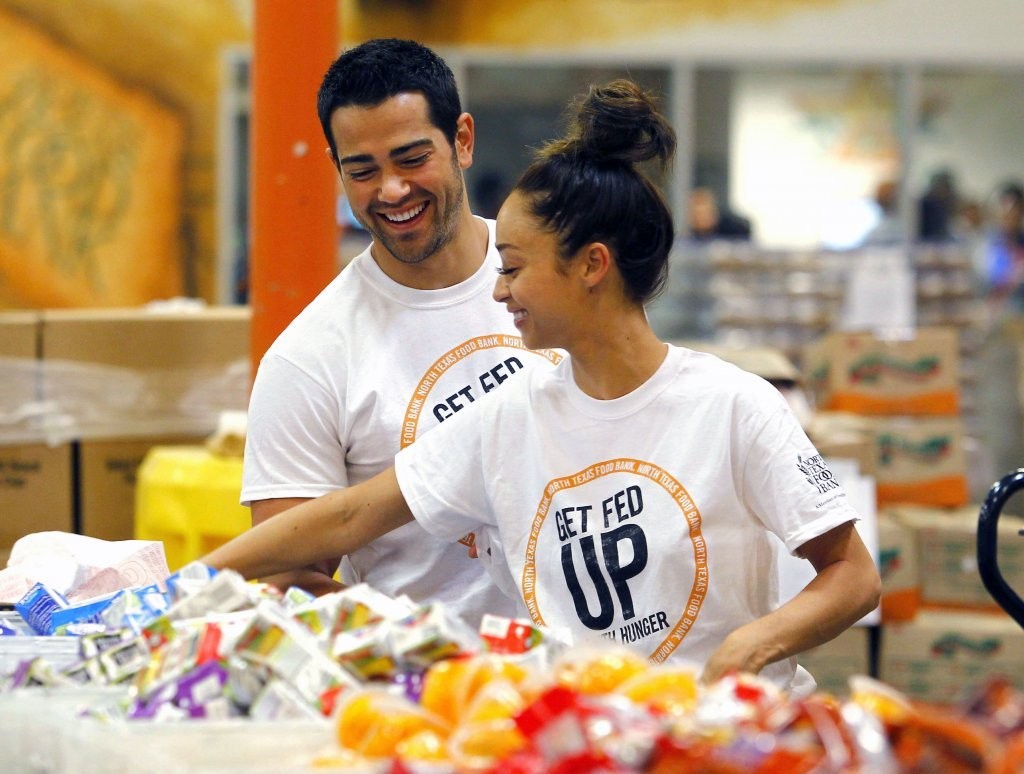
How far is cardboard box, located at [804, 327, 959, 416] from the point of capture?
5.71 m

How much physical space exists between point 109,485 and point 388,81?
8.52 feet

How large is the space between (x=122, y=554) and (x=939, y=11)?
30.1ft

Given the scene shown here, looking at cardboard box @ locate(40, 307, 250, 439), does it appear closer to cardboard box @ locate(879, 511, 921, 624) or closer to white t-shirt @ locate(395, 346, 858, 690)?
cardboard box @ locate(879, 511, 921, 624)

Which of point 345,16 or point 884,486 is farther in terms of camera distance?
point 345,16

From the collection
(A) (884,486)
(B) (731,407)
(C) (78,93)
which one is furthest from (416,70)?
(C) (78,93)

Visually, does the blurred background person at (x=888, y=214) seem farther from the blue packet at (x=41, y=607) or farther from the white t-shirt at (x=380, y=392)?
the blue packet at (x=41, y=607)

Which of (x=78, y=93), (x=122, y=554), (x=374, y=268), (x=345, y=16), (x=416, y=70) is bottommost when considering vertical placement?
(x=122, y=554)

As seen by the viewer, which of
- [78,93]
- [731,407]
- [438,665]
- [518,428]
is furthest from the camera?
[78,93]

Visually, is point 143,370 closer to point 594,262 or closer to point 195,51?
point 594,262

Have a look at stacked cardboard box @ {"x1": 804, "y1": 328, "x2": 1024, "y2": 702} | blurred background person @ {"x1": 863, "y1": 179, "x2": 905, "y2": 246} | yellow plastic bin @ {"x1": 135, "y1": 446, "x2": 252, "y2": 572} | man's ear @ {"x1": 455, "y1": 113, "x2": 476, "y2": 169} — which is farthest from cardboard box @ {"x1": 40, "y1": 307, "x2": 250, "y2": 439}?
blurred background person @ {"x1": 863, "y1": 179, "x2": 905, "y2": 246}

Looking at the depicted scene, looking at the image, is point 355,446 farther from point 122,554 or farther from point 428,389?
point 122,554

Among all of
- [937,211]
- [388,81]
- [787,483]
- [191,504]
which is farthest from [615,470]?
[937,211]

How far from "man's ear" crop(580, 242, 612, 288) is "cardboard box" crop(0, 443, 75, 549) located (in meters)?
2.73

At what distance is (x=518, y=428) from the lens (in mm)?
1999
